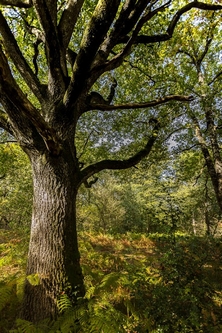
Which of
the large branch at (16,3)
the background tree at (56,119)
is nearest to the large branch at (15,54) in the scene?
the background tree at (56,119)

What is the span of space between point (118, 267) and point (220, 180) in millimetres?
5205

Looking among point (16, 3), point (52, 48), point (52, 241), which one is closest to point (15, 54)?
point (52, 48)

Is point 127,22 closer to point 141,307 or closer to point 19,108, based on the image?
point 19,108

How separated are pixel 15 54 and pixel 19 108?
149 cm

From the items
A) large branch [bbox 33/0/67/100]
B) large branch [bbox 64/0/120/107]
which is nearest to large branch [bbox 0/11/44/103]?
large branch [bbox 33/0/67/100]

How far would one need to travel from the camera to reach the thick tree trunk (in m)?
2.68

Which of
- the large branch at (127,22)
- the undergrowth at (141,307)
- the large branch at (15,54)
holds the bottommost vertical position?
the undergrowth at (141,307)

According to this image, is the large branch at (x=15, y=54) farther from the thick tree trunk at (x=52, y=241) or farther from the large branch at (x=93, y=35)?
the thick tree trunk at (x=52, y=241)

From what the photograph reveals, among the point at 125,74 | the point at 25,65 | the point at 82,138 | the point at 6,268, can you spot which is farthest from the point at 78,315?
the point at 82,138

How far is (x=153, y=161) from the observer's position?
7395mm

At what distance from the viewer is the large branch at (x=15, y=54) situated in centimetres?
301

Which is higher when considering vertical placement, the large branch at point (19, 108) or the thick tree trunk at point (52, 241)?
the large branch at point (19, 108)

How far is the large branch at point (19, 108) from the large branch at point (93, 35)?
742mm

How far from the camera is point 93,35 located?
228 cm
